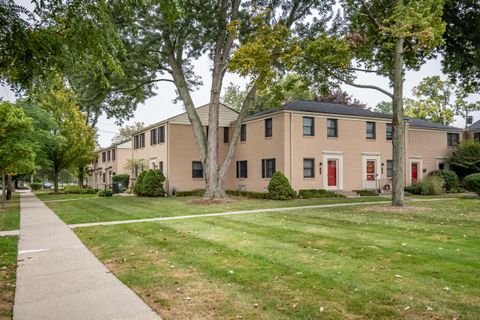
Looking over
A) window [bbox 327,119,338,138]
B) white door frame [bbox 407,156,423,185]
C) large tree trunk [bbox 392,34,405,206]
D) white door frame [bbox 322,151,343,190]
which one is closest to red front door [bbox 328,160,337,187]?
white door frame [bbox 322,151,343,190]

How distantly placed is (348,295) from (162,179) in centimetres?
2454

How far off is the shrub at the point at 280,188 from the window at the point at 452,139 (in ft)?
62.2

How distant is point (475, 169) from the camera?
3142 cm

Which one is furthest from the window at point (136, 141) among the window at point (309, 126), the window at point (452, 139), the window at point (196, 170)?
the window at point (452, 139)

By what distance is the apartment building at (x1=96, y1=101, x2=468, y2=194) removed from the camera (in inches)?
1025

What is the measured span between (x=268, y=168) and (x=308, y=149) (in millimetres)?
3000

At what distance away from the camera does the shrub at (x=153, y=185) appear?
28.2 meters

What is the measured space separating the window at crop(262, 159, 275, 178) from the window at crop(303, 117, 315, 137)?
296 cm

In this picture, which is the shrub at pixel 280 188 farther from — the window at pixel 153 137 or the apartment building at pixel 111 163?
the apartment building at pixel 111 163

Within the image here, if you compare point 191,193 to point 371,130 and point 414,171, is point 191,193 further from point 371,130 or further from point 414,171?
point 414,171

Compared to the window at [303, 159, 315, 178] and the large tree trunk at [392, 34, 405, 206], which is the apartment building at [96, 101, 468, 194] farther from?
the large tree trunk at [392, 34, 405, 206]

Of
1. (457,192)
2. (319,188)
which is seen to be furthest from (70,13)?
(457,192)

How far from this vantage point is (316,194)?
2497cm

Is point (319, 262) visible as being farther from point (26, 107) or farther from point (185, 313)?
point (26, 107)
